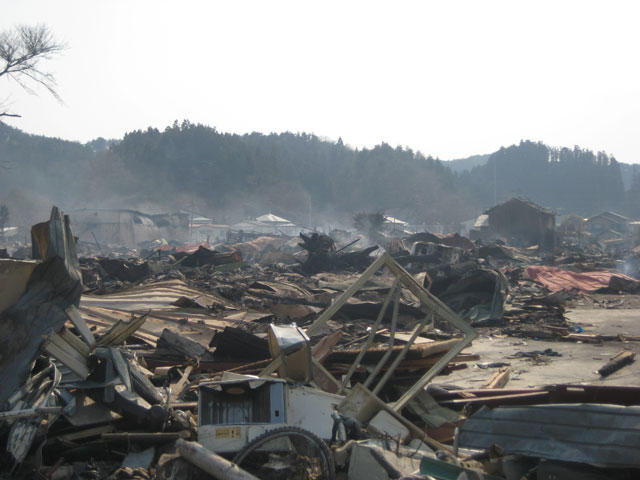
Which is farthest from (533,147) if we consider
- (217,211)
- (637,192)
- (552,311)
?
(552,311)

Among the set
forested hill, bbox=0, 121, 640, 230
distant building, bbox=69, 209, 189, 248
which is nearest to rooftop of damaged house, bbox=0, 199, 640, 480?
distant building, bbox=69, 209, 189, 248

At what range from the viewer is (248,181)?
252ft

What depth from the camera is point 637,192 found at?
97062 mm

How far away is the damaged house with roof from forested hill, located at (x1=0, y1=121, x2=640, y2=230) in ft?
76.5

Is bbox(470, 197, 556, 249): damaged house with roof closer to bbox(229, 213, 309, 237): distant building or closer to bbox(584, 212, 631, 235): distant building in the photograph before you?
bbox(229, 213, 309, 237): distant building

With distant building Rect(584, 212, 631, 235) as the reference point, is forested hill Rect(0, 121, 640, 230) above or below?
above

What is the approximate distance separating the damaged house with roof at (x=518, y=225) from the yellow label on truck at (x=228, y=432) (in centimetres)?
4163

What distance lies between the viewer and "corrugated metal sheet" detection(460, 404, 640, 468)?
8.29ft

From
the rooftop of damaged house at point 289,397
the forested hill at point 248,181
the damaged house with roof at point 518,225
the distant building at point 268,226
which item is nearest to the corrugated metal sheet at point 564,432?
the rooftop of damaged house at point 289,397

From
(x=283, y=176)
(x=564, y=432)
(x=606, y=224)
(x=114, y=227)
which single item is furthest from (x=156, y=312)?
(x=283, y=176)

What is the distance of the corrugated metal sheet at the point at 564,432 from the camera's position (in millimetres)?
2527

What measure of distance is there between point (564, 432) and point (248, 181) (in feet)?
248

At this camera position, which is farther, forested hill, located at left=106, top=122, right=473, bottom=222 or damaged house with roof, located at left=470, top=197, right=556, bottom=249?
forested hill, located at left=106, top=122, right=473, bottom=222

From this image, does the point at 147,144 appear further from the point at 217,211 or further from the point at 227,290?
the point at 227,290
